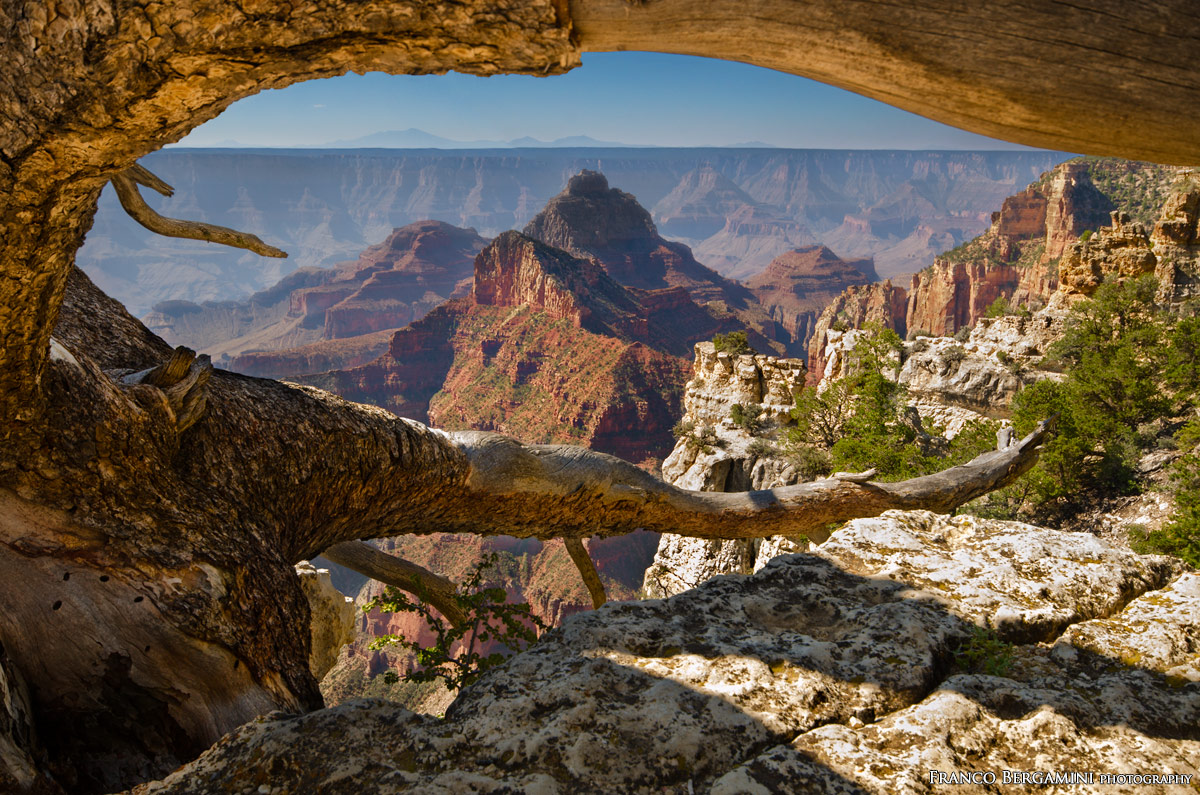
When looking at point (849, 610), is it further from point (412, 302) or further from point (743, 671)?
point (412, 302)

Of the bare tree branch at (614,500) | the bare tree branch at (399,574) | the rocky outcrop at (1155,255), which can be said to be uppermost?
the rocky outcrop at (1155,255)

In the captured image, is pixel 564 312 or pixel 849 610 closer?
pixel 849 610

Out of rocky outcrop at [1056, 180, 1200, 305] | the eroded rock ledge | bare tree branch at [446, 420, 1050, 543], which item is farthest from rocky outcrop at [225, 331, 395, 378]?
the eroded rock ledge

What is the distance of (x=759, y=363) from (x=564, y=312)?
217 ft

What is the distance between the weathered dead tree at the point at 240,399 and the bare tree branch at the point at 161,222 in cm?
62

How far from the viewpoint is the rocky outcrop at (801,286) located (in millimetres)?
159125

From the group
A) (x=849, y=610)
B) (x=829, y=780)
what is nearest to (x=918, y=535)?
(x=849, y=610)

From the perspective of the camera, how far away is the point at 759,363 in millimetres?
26922

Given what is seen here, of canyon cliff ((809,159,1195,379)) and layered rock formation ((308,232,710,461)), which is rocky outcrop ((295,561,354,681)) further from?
canyon cliff ((809,159,1195,379))

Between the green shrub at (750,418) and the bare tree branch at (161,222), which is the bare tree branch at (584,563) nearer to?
the bare tree branch at (161,222)

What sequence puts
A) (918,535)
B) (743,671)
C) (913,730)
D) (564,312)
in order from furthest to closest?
(564,312)
(918,535)
(743,671)
(913,730)

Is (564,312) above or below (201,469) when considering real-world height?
below

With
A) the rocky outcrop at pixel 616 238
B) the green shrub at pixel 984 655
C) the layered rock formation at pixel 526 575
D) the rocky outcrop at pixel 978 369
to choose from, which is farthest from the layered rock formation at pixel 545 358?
the green shrub at pixel 984 655

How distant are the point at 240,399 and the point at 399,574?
2482 millimetres
